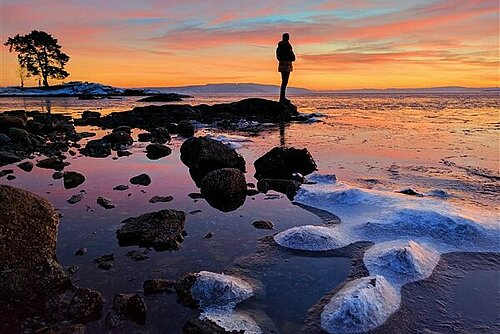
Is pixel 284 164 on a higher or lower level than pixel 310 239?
higher

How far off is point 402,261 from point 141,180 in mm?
5603

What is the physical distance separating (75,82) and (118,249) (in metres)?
92.1

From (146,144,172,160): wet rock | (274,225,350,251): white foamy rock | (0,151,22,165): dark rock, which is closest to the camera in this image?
(274,225,350,251): white foamy rock

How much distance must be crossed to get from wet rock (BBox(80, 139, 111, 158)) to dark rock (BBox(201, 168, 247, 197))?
5.08m

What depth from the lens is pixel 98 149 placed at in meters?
12.4

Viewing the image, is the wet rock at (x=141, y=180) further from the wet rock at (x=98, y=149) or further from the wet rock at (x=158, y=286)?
the wet rock at (x=158, y=286)

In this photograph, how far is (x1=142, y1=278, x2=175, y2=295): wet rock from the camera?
4.08 m

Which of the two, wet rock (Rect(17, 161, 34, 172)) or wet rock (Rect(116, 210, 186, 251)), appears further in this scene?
wet rock (Rect(17, 161, 34, 172))

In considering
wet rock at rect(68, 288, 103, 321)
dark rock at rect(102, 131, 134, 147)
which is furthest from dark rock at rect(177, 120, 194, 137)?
wet rock at rect(68, 288, 103, 321)

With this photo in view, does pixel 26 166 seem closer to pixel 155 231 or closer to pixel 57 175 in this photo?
pixel 57 175

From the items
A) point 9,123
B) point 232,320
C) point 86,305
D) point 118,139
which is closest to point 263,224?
point 232,320

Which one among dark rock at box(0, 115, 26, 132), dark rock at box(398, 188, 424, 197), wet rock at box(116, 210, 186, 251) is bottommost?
wet rock at box(116, 210, 186, 251)

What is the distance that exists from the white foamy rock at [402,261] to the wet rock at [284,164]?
4486 mm

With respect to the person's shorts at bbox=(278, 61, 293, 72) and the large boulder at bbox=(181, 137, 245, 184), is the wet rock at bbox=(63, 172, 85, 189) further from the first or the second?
the person's shorts at bbox=(278, 61, 293, 72)
